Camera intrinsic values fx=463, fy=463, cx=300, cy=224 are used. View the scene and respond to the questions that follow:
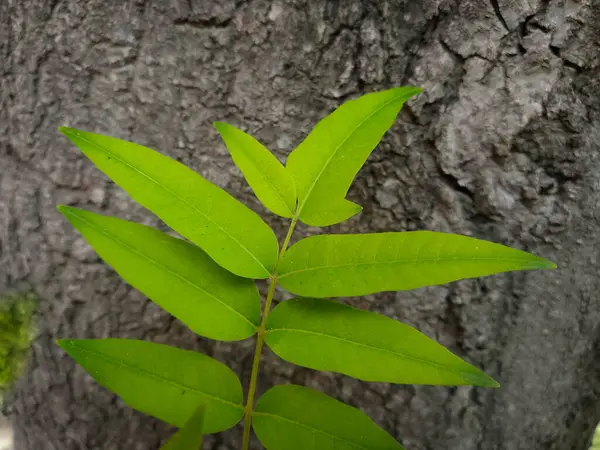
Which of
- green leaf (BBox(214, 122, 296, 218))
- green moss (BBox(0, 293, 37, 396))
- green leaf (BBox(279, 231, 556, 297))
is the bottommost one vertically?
green moss (BBox(0, 293, 37, 396))

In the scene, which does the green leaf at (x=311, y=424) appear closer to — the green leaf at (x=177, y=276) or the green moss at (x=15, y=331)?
the green leaf at (x=177, y=276)

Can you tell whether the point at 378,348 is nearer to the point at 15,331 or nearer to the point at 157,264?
the point at 157,264

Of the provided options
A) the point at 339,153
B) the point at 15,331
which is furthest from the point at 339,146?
the point at 15,331

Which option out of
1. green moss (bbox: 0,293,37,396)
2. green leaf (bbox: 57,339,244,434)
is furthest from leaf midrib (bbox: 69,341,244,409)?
green moss (bbox: 0,293,37,396)

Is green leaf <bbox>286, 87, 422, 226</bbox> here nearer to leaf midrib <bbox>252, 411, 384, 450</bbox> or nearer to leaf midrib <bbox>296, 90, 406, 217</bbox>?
leaf midrib <bbox>296, 90, 406, 217</bbox>

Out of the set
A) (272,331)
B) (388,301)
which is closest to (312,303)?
(272,331)

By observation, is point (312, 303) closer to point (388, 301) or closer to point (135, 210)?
point (388, 301)
